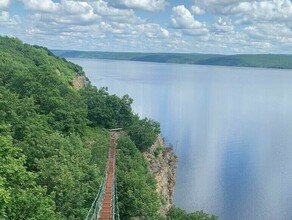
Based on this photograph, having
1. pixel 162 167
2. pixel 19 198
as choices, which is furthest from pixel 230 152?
pixel 19 198

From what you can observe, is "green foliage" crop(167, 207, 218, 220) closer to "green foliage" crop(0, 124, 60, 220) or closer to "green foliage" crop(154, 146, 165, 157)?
"green foliage" crop(154, 146, 165, 157)

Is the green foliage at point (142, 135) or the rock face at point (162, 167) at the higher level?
the green foliage at point (142, 135)

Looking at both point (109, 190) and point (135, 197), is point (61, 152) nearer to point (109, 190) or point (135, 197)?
point (109, 190)

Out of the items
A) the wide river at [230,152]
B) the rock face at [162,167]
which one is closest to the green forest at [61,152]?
the rock face at [162,167]

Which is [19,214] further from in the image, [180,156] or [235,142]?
[235,142]

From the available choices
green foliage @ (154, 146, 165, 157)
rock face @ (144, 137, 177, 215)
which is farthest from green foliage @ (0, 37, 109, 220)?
green foliage @ (154, 146, 165, 157)

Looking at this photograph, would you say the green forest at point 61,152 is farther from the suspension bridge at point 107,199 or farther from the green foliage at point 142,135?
the suspension bridge at point 107,199
